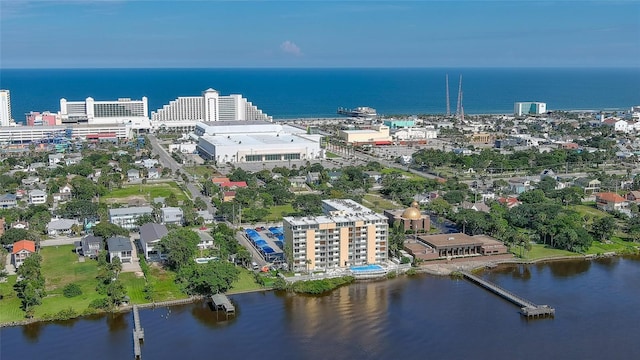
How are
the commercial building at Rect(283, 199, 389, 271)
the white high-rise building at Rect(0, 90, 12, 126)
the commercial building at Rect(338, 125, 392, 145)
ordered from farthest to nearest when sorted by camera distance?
the white high-rise building at Rect(0, 90, 12, 126) → the commercial building at Rect(338, 125, 392, 145) → the commercial building at Rect(283, 199, 389, 271)

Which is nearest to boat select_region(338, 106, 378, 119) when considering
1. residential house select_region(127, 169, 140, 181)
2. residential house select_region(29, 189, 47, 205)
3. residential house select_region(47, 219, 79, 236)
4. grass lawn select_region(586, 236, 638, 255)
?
residential house select_region(127, 169, 140, 181)

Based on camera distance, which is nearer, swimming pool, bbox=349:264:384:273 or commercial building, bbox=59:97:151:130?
swimming pool, bbox=349:264:384:273

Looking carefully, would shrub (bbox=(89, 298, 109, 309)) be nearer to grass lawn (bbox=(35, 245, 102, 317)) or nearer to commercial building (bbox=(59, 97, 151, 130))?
grass lawn (bbox=(35, 245, 102, 317))

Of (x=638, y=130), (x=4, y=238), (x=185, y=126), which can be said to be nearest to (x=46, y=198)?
(x=4, y=238)

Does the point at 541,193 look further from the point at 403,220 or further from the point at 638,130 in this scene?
the point at 638,130

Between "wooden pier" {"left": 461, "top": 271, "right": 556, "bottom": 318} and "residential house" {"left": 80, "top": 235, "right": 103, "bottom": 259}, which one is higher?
"residential house" {"left": 80, "top": 235, "right": 103, "bottom": 259}
